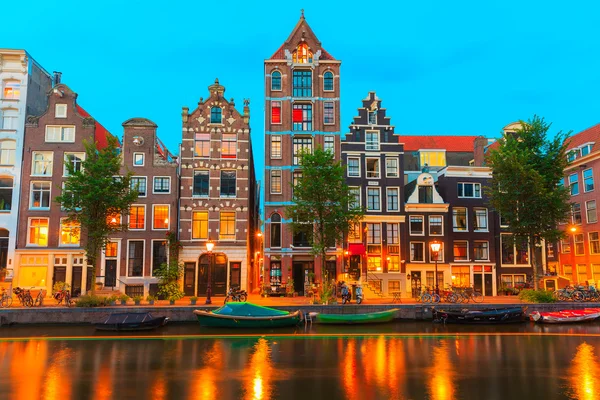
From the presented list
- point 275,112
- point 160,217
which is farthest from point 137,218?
point 275,112

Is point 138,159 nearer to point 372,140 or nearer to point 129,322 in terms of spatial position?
point 129,322

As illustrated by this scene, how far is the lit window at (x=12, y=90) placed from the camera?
45562 millimetres

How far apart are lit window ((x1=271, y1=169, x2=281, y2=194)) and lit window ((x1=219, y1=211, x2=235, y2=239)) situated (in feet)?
15.7

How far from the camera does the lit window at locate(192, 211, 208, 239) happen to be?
44.3 meters

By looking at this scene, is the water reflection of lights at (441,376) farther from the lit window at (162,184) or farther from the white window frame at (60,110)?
the white window frame at (60,110)

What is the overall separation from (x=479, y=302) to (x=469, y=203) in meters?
14.6

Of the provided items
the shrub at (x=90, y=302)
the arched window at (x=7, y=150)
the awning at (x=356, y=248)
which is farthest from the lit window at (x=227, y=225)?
the arched window at (x=7, y=150)

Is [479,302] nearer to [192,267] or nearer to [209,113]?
[192,267]

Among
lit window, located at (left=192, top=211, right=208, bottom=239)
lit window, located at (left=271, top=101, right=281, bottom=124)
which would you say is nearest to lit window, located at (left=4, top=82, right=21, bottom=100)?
lit window, located at (left=192, top=211, right=208, bottom=239)

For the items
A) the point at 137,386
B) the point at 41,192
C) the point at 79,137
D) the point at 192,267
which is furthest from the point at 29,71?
the point at 137,386

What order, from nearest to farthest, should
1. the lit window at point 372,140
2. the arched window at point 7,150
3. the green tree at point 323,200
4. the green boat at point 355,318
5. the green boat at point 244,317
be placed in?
the green boat at point 244,317, the green boat at point 355,318, the green tree at point 323,200, the arched window at point 7,150, the lit window at point 372,140

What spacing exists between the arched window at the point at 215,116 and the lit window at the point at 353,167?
1322 centimetres

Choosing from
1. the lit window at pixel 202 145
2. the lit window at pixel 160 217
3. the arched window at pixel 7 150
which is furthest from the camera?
the lit window at pixel 202 145

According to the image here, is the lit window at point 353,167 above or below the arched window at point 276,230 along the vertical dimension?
above
